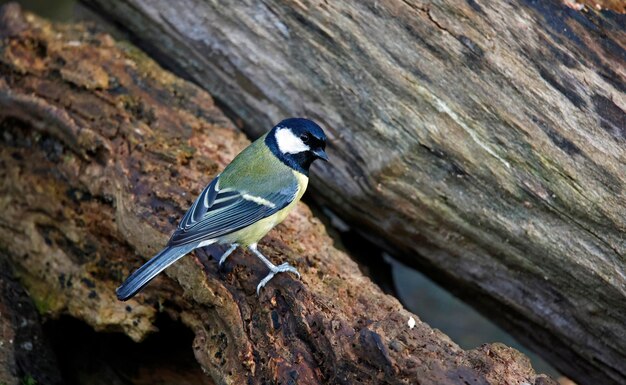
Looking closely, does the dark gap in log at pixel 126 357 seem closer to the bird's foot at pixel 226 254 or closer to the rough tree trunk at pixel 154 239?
the rough tree trunk at pixel 154 239

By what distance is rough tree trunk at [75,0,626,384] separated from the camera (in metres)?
3.84

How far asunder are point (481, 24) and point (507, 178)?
789 mm

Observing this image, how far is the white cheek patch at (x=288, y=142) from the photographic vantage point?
3943 millimetres

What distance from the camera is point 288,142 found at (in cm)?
397

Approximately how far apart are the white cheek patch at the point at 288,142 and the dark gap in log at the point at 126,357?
3.60 ft

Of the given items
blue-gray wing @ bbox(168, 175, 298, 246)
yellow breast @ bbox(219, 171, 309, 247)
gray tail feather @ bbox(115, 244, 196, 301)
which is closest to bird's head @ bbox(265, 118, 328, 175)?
blue-gray wing @ bbox(168, 175, 298, 246)

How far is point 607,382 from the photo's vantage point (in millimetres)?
4270

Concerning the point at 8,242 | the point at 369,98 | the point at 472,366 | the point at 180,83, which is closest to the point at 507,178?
the point at 369,98

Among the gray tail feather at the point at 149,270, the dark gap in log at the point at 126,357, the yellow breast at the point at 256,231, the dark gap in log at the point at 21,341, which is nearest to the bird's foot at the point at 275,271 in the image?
the yellow breast at the point at 256,231

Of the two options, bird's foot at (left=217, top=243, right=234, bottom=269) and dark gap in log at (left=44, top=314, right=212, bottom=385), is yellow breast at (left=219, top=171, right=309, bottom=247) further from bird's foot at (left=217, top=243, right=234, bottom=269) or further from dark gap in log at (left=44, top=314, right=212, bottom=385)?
dark gap in log at (left=44, top=314, right=212, bottom=385)

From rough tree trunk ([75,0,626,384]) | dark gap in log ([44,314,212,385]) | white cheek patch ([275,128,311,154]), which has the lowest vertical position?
dark gap in log ([44,314,212,385])

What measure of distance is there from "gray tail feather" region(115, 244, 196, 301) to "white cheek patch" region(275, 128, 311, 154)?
A: 760mm

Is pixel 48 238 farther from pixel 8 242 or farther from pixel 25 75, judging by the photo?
pixel 25 75

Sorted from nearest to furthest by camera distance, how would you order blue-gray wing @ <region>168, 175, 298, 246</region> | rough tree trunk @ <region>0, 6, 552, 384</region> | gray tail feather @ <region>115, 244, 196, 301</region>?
rough tree trunk @ <region>0, 6, 552, 384</region> → gray tail feather @ <region>115, 244, 196, 301</region> → blue-gray wing @ <region>168, 175, 298, 246</region>
